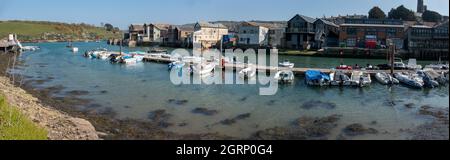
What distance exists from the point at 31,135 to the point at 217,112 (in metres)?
8.78

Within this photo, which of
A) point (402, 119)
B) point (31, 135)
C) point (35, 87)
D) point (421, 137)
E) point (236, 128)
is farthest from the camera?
point (35, 87)

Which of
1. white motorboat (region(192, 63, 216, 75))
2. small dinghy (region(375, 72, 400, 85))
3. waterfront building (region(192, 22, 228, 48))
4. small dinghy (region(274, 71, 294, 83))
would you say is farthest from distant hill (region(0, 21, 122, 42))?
small dinghy (region(375, 72, 400, 85))

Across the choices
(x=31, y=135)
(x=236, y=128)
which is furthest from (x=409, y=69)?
(x=31, y=135)

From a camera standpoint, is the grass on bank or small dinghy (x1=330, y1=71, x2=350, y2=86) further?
small dinghy (x1=330, y1=71, x2=350, y2=86)

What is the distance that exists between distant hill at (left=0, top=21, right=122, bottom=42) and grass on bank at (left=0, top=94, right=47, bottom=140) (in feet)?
355

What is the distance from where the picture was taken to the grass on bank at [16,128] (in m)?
9.67

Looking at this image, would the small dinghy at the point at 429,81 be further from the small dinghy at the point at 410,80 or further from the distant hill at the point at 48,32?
the distant hill at the point at 48,32

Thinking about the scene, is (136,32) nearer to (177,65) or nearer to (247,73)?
(177,65)

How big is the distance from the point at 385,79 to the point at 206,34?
55.1m

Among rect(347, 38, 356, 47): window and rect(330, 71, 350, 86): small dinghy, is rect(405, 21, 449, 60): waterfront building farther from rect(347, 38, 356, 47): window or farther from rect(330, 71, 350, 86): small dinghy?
rect(330, 71, 350, 86): small dinghy

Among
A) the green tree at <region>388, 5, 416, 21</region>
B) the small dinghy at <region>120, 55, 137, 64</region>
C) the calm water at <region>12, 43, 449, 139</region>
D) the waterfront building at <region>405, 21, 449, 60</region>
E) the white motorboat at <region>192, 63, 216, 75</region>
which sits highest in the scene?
the green tree at <region>388, 5, 416, 21</region>

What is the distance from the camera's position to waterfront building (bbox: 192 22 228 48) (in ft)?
254
